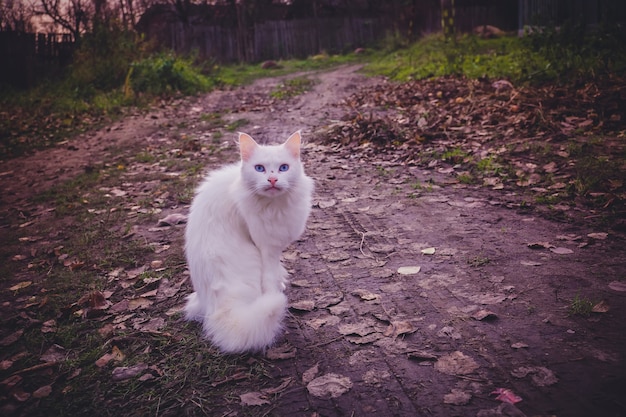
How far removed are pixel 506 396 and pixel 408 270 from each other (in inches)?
44.3

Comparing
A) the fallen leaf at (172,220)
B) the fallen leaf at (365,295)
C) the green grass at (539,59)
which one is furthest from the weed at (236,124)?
the fallen leaf at (365,295)

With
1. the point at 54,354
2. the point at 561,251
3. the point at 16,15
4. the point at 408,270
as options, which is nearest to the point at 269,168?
the point at 408,270

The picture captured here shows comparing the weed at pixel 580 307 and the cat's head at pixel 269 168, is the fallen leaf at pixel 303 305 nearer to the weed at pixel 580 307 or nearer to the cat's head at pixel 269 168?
the cat's head at pixel 269 168

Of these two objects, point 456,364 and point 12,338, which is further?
point 12,338

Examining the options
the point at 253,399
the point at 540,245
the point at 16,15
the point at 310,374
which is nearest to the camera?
the point at 253,399

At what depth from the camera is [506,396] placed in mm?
1621

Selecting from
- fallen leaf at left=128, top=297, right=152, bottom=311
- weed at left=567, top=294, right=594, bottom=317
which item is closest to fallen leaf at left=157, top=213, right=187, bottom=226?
fallen leaf at left=128, top=297, right=152, bottom=311

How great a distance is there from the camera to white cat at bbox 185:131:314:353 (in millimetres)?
2035

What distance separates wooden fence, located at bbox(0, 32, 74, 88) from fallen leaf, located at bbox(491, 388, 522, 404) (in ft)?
42.2

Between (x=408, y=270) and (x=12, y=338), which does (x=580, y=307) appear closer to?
(x=408, y=270)

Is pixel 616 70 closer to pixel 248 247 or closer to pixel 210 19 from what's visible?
pixel 248 247

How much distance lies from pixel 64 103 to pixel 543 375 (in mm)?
10745

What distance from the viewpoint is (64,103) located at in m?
9.39

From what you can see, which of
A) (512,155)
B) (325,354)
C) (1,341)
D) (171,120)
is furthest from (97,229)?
(171,120)
